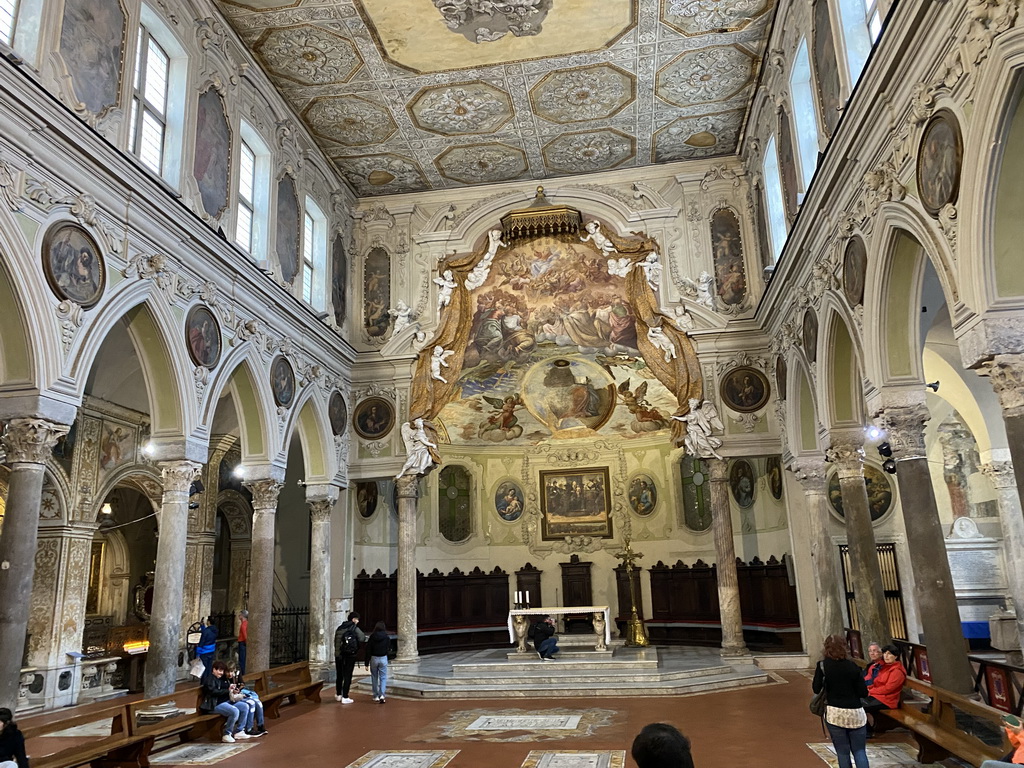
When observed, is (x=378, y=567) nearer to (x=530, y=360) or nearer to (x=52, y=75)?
(x=530, y=360)

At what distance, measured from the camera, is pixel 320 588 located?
17969mm

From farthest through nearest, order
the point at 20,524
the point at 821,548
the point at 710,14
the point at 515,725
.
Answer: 1. the point at 821,548
2. the point at 710,14
3. the point at 515,725
4. the point at 20,524

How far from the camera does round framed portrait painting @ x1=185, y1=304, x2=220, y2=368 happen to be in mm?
12586

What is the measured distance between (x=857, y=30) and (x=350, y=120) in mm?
10762

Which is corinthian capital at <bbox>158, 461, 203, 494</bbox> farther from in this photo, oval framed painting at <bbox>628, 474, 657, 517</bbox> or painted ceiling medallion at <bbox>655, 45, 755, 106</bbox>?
oval framed painting at <bbox>628, 474, 657, 517</bbox>

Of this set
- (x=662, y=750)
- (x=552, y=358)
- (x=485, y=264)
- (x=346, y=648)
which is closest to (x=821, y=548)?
(x=346, y=648)

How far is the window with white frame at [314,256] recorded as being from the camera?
18250 mm

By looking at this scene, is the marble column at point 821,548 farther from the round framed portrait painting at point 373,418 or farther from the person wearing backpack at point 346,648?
the round framed portrait painting at point 373,418

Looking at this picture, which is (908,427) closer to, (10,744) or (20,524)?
(10,744)

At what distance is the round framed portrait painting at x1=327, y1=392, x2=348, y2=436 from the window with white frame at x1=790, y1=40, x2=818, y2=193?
447 inches

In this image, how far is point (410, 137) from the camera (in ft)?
59.8

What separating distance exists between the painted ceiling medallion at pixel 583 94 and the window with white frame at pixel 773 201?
10.5 ft

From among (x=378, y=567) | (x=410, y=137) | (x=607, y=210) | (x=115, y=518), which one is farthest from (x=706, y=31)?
(x=115, y=518)

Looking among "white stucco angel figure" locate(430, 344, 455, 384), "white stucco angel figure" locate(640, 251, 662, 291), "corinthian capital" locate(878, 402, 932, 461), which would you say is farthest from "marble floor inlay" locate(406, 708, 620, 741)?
"white stucco angel figure" locate(640, 251, 662, 291)
